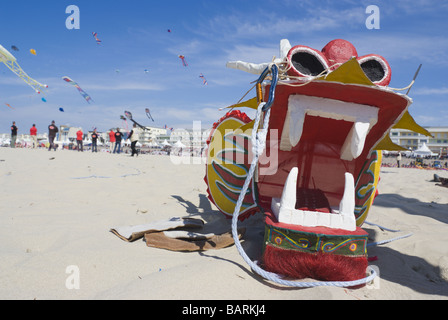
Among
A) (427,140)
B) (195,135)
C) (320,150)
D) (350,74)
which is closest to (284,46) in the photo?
(350,74)

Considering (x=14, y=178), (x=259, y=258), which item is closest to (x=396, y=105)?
(x=259, y=258)

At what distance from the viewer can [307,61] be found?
79.4 inches

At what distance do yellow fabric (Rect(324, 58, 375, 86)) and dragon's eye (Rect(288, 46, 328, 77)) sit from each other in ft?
0.87

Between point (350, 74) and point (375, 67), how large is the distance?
20.7 inches

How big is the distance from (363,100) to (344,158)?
677mm

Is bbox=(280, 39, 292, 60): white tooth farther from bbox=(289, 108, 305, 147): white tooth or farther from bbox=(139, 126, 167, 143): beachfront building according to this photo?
bbox=(139, 126, 167, 143): beachfront building

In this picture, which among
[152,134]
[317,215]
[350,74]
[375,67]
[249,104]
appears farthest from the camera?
[152,134]

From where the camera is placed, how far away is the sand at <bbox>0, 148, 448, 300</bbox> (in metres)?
1.63

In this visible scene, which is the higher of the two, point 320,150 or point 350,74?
point 350,74

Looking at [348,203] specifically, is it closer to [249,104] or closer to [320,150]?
[320,150]

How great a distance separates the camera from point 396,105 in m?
1.99

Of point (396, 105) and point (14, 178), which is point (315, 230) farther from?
point (14, 178)

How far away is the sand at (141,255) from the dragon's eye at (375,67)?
4.49 ft

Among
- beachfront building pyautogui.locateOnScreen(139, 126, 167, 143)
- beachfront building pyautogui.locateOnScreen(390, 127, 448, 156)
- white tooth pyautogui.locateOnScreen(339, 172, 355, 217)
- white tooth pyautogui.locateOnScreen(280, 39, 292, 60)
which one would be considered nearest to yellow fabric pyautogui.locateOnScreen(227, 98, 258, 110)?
white tooth pyautogui.locateOnScreen(280, 39, 292, 60)
